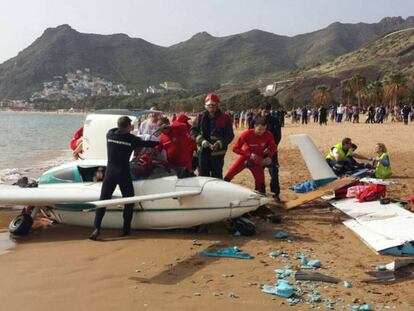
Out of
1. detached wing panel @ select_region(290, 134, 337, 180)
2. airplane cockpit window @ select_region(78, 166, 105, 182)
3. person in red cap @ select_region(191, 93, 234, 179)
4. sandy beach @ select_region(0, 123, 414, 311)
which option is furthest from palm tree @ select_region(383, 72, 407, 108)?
airplane cockpit window @ select_region(78, 166, 105, 182)

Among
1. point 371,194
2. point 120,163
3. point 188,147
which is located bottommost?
point 371,194

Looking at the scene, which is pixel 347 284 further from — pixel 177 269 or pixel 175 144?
pixel 175 144

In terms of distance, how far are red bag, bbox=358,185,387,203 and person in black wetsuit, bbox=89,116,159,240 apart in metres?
3.84

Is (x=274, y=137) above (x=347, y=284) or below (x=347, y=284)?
above

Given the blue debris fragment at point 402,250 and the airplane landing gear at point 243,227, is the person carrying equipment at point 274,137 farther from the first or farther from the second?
the blue debris fragment at point 402,250

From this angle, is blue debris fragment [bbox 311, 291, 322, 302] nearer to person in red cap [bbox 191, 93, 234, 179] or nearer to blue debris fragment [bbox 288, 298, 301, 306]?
blue debris fragment [bbox 288, 298, 301, 306]

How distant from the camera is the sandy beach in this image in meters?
4.71

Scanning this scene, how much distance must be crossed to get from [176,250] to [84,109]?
184805mm

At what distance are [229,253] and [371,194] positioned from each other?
343 cm

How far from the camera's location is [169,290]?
5.03 meters

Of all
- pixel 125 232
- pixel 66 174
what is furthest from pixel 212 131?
pixel 66 174

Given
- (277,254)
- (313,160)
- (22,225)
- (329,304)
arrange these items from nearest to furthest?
(329,304)
(277,254)
(22,225)
(313,160)

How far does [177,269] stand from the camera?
224 inches

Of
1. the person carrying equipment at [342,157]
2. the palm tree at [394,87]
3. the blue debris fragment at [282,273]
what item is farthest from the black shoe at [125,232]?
the palm tree at [394,87]
